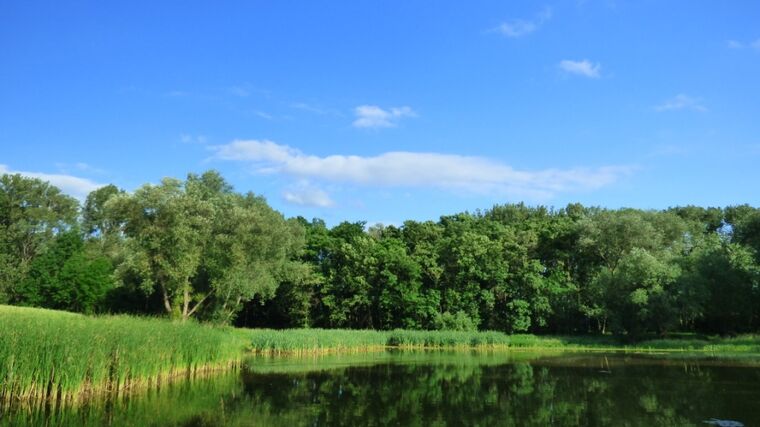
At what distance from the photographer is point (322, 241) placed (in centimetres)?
6291

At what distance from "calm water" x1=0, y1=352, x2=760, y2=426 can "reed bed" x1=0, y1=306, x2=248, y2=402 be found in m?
0.69

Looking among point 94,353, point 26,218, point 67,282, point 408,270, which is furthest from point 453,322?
point 26,218

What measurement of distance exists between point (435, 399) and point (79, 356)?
1077 centimetres

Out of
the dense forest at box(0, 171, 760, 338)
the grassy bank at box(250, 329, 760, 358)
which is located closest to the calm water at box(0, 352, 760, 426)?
the grassy bank at box(250, 329, 760, 358)

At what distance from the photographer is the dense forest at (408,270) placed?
40844 millimetres

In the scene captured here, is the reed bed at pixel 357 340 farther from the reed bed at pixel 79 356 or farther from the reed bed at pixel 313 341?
the reed bed at pixel 79 356

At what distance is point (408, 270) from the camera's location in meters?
58.0

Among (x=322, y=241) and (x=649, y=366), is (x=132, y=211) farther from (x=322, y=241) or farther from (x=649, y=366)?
(x=649, y=366)

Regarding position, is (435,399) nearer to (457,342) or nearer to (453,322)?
(457,342)

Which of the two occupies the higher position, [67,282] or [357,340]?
[67,282]

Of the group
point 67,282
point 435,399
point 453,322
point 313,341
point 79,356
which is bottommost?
point 435,399

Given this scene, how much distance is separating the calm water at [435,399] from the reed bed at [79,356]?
69cm

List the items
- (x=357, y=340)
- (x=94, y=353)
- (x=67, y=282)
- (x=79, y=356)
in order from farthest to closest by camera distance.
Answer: (x=67, y=282) → (x=357, y=340) → (x=94, y=353) → (x=79, y=356)

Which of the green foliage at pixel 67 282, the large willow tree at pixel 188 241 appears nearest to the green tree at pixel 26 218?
the green foliage at pixel 67 282
